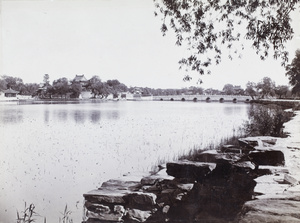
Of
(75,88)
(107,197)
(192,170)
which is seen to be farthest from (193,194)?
(75,88)

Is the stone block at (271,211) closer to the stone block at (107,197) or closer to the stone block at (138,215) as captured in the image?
the stone block at (138,215)

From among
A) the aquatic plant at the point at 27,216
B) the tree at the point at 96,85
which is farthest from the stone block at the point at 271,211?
the tree at the point at 96,85

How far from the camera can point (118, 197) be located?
4.69 meters

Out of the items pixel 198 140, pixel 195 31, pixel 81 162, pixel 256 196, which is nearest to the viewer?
pixel 256 196

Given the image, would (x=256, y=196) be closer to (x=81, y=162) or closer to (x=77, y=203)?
(x=77, y=203)

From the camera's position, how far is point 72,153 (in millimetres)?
10375

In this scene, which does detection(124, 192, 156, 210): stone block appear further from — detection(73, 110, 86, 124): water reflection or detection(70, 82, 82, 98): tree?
detection(73, 110, 86, 124): water reflection

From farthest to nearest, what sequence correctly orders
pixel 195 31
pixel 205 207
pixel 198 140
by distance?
pixel 198 140 → pixel 195 31 → pixel 205 207

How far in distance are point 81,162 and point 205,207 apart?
18.3ft

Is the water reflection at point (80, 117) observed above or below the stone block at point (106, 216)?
above

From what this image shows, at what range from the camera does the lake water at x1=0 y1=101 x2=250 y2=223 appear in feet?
22.4

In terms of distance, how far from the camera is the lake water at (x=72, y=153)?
269 inches

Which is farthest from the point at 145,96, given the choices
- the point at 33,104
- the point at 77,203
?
the point at 77,203

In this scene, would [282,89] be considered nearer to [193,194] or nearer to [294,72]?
[294,72]
